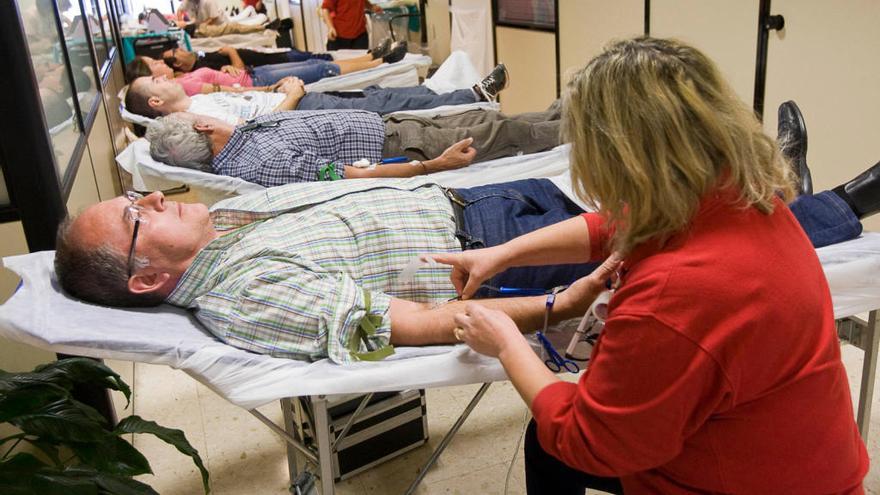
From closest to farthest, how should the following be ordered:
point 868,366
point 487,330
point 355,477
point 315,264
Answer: point 487,330
point 315,264
point 868,366
point 355,477

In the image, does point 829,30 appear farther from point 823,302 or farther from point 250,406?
point 250,406

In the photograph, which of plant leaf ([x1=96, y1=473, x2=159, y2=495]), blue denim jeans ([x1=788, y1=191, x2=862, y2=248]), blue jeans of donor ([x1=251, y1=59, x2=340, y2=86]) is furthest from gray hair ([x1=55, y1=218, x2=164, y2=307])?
blue jeans of donor ([x1=251, y1=59, x2=340, y2=86])

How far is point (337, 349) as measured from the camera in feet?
4.22

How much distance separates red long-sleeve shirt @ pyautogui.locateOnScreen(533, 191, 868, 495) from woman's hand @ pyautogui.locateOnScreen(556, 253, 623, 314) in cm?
42

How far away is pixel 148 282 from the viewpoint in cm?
146

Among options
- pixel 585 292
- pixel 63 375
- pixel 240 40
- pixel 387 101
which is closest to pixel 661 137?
pixel 585 292

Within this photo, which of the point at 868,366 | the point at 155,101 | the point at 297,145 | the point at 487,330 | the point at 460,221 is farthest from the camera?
the point at 155,101

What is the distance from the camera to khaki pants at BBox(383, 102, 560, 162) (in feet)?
8.93

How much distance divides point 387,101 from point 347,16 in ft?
11.7

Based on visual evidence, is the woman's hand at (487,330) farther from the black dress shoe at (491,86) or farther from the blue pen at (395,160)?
the black dress shoe at (491,86)

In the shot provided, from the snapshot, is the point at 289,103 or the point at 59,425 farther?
the point at 289,103

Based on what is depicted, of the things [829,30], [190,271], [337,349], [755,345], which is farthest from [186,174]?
[829,30]

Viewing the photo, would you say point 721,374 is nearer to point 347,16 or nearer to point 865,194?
point 865,194

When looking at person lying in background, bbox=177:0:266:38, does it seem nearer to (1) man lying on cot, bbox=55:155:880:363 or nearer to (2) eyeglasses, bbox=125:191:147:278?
(1) man lying on cot, bbox=55:155:880:363
